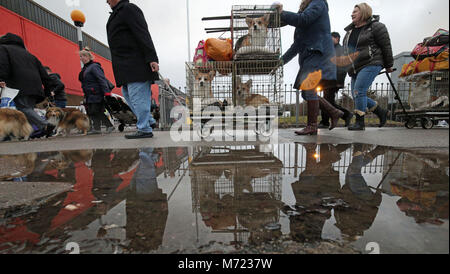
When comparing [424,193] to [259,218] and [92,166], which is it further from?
[92,166]

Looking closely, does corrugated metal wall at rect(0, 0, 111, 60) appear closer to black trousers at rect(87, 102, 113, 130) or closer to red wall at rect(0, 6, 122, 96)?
red wall at rect(0, 6, 122, 96)

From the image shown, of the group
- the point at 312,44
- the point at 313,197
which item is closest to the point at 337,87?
the point at 312,44

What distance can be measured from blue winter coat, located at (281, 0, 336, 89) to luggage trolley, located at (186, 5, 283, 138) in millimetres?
381

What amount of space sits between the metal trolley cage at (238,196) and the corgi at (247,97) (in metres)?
2.32

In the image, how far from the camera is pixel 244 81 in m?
3.97

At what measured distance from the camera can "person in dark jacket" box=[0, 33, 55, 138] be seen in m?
4.05

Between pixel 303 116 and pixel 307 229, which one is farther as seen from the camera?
pixel 303 116

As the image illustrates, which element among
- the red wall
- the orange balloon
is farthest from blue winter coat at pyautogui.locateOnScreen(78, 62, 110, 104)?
the red wall

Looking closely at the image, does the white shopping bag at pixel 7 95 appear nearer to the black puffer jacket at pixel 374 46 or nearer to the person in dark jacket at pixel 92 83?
the person in dark jacket at pixel 92 83

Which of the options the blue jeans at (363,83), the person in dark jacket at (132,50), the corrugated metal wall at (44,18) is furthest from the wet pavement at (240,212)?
the corrugated metal wall at (44,18)

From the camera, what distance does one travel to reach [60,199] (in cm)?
94

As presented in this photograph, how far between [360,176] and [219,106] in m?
2.79

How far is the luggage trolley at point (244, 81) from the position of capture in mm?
3549

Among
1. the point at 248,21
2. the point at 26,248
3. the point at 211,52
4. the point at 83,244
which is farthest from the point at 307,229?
the point at 248,21
